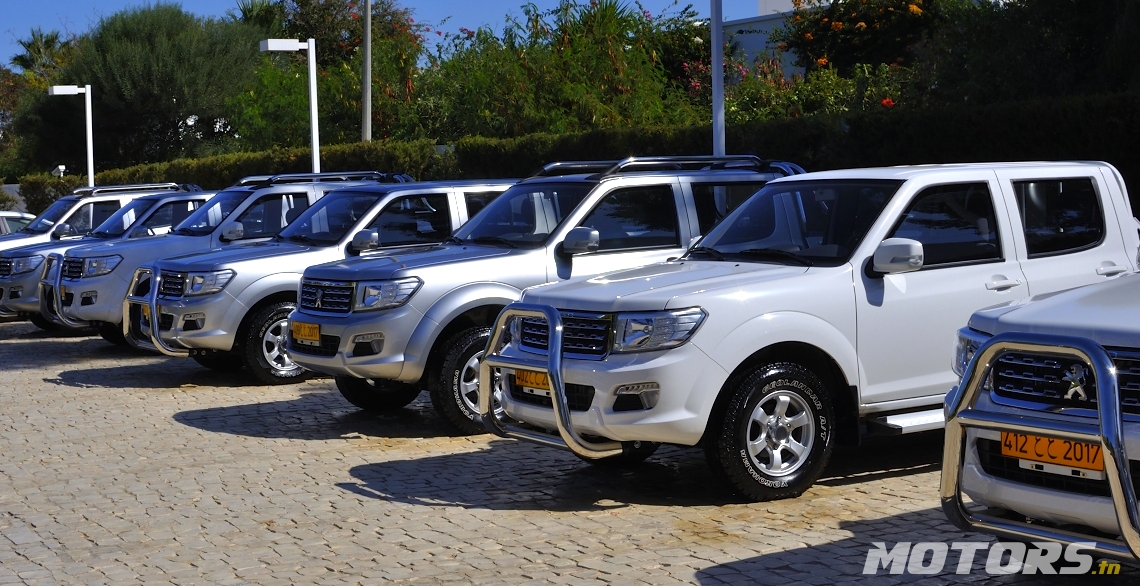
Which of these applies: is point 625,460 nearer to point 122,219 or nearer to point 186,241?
point 186,241

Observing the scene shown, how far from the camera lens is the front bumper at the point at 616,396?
23.0 feet

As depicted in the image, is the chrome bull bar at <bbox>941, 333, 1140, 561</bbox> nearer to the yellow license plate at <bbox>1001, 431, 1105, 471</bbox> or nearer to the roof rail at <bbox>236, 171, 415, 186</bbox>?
the yellow license plate at <bbox>1001, 431, 1105, 471</bbox>

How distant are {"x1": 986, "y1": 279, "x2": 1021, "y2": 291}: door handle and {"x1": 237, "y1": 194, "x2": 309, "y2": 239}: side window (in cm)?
862

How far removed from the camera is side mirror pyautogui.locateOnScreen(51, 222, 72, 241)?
19.5m

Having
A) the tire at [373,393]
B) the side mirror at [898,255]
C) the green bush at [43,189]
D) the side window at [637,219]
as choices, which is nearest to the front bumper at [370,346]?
the tire at [373,393]

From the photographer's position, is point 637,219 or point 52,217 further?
point 52,217

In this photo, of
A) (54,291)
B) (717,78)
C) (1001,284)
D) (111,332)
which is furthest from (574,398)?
(54,291)

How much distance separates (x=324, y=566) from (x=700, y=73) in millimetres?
27431

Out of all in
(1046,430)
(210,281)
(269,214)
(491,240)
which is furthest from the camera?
(269,214)

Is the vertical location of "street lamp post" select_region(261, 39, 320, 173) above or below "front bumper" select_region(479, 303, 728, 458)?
above

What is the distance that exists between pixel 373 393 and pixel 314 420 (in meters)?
0.56

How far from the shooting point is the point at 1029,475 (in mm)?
5039

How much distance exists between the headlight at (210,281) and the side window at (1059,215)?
7.19 metres

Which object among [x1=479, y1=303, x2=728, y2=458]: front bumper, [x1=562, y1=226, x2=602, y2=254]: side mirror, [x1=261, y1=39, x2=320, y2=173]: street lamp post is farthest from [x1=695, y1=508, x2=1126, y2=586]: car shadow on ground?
Result: [x1=261, y1=39, x2=320, y2=173]: street lamp post
